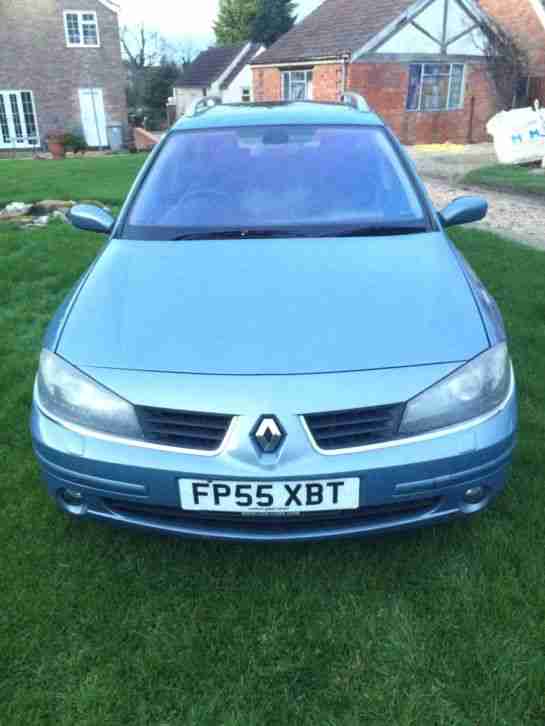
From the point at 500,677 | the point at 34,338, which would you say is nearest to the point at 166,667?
the point at 500,677

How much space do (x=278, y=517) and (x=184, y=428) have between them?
418 mm

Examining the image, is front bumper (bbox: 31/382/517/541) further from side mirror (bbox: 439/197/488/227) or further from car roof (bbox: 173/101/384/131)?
car roof (bbox: 173/101/384/131)

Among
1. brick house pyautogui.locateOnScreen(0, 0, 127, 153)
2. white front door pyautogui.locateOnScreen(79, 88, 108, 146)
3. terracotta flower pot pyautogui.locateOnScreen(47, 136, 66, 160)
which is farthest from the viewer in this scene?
white front door pyautogui.locateOnScreen(79, 88, 108, 146)

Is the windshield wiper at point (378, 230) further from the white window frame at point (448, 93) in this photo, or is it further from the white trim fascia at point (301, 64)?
the white window frame at point (448, 93)

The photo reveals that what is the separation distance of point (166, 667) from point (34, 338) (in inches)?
123

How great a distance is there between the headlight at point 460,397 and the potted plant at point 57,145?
75.6 ft

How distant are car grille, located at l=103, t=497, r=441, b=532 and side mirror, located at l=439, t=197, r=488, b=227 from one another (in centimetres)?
169

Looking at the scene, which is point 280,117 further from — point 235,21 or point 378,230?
point 235,21

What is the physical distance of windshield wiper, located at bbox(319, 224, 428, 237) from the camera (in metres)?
2.86

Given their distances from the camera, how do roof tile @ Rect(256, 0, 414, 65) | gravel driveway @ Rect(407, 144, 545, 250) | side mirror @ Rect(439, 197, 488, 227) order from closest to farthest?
side mirror @ Rect(439, 197, 488, 227) < gravel driveway @ Rect(407, 144, 545, 250) < roof tile @ Rect(256, 0, 414, 65)

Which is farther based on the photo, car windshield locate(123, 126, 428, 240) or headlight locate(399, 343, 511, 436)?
car windshield locate(123, 126, 428, 240)

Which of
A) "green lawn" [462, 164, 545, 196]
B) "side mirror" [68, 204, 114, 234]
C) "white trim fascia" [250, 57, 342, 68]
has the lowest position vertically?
"green lawn" [462, 164, 545, 196]

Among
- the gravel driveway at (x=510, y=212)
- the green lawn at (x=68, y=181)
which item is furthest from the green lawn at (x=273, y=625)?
the green lawn at (x=68, y=181)

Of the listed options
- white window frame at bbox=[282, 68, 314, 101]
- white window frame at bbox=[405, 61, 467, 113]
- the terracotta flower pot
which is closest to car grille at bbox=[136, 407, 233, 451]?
white window frame at bbox=[282, 68, 314, 101]
